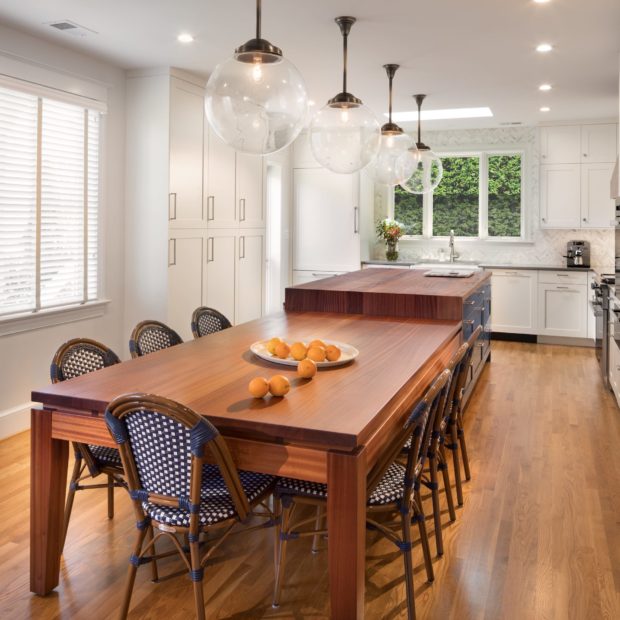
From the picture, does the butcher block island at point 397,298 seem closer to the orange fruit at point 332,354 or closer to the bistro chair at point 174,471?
the orange fruit at point 332,354

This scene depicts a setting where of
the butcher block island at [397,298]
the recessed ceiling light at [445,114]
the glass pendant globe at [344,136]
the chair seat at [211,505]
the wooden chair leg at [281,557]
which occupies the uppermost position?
the recessed ceiling light at [445,114]

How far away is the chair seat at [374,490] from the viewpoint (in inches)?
84.4

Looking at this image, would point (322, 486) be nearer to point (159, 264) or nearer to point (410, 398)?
point (410, 398)

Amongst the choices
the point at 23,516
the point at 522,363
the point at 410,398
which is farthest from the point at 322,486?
the point at 522,363

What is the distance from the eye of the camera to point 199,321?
372 centimetres

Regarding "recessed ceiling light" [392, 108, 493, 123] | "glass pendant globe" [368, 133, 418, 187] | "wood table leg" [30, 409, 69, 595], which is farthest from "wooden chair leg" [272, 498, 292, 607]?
"recessed ceiling light" [392, 108, 493, 123]

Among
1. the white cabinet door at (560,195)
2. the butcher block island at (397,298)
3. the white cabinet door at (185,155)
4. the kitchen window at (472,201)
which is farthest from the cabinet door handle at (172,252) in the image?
the white cabinet door at (560,195)

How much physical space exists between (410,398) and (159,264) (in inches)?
131

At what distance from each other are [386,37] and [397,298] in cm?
175

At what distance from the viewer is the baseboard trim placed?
4.20 meters

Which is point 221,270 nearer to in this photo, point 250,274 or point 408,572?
point 250,274

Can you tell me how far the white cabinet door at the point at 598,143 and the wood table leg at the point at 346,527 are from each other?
21.6ft

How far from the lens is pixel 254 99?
2.37m

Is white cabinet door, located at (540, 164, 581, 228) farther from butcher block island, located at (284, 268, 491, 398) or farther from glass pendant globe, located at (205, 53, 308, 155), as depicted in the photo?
glass pendant globe, located at (205, 53, 308, 155)
